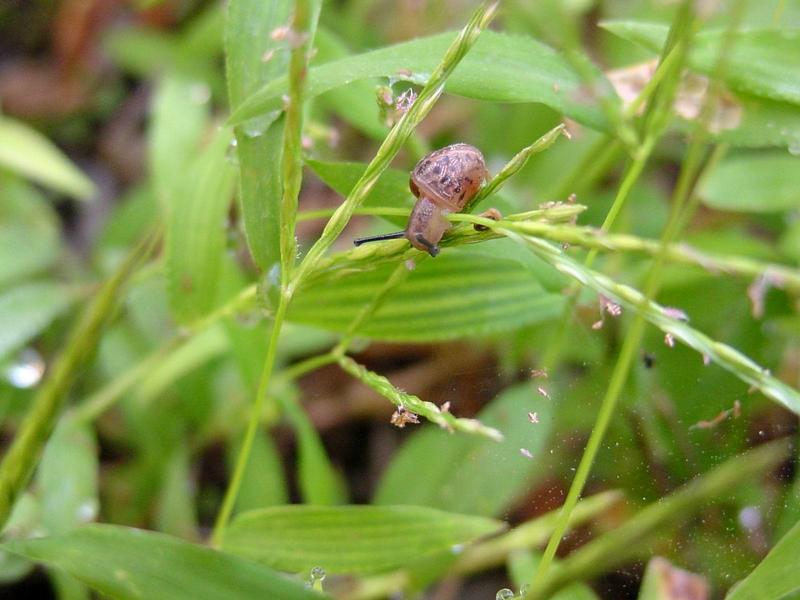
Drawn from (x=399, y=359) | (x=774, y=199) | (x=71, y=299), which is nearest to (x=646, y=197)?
(x=774, y=199)

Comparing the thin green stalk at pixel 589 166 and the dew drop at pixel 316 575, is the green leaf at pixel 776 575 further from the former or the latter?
the thin green stalk at pixel 589 166

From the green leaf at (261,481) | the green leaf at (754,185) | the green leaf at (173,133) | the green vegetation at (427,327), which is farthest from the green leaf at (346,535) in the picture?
the green leaf at (754,185)

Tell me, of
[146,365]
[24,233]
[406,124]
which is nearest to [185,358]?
Answer: [146,365]

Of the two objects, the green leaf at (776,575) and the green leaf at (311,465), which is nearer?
the green leaf at (776,575)

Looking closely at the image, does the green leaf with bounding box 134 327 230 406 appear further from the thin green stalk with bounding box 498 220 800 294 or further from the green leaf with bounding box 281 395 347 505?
the thin green stalk with bounding box 498 220 800 294

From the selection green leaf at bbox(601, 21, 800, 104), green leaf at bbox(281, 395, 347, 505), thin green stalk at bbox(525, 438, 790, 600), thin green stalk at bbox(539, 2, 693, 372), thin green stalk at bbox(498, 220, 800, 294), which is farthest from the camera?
green leaf at bbox(281, 395, 347, 505)

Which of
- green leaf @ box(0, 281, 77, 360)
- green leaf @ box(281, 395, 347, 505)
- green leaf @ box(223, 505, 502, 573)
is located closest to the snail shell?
green leaf @ box(223, 505, 502, 573)
